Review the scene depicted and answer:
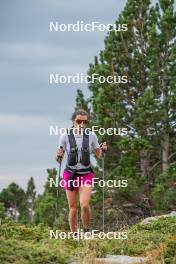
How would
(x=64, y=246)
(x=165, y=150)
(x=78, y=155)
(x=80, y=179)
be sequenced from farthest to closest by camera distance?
(x=165, y=150) < (x=80, y=179) < (x=78, y=155) < (x=64, y=246)

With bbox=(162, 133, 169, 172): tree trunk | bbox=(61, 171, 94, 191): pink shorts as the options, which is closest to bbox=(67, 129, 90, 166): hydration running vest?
bbox=(61, 171, 94, 191): pink shorts

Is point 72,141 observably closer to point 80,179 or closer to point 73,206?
point 80,179

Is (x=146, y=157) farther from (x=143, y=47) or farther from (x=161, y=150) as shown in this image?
(x=143, y=47)

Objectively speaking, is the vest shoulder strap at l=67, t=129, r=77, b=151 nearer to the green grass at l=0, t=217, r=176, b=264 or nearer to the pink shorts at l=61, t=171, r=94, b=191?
the pink shorts at l=61, t=171, r=94, b=191

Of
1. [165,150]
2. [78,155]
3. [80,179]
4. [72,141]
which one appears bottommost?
[80,179]

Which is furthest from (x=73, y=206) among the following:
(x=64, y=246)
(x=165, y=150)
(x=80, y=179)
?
(x=165, y=150)

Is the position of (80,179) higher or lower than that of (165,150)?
lower

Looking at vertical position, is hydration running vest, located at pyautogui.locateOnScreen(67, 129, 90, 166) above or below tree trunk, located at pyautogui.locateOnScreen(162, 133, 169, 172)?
below

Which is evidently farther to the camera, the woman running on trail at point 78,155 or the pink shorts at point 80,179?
the pink shorts at point 80,179

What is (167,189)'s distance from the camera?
28516mm

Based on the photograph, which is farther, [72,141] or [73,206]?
[73,206]

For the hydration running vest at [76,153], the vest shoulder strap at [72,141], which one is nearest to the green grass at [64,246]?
the hydration running vest at [76,153]

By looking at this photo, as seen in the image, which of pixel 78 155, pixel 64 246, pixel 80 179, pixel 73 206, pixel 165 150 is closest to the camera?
pixel 64 246

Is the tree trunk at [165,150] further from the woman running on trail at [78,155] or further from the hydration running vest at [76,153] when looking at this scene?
the hydration running vest at [76,153]
